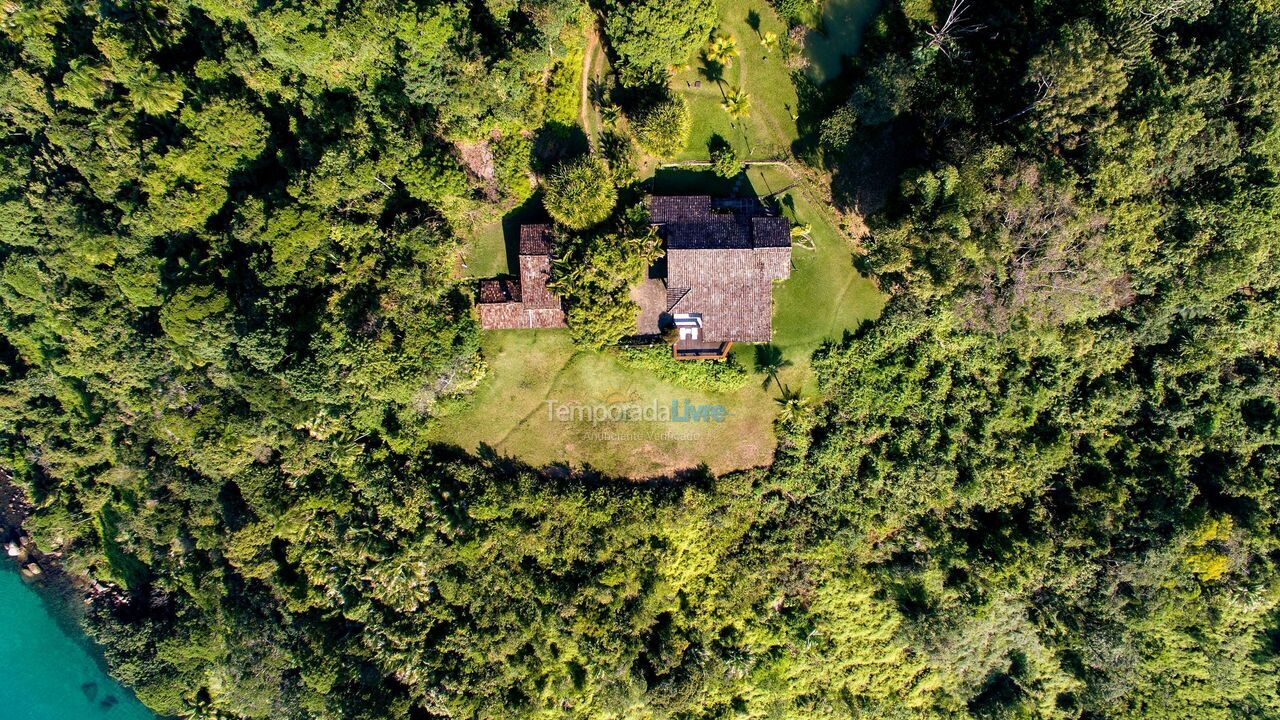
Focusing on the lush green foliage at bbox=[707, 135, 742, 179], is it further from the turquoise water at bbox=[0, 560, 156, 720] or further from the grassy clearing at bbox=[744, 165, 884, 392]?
the turquoise water at bbox=[0, 560, 156, 720]

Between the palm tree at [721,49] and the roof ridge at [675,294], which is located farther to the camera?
the palm tree at [721,49]

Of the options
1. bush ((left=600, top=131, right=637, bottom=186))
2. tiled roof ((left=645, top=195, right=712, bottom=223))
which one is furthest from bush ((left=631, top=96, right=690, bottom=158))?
tiled roof ((left=645, top=195, right=712, bottom=223))

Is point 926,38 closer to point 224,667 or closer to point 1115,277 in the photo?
point 1115,277

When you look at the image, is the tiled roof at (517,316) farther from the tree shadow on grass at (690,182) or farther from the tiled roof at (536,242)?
the tree shadow on grass at (690,182)

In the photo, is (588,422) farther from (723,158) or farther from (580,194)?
(723,158)

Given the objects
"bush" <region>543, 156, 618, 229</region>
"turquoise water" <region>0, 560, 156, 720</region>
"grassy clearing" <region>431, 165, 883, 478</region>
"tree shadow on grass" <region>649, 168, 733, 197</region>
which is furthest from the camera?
"turquoise water" <region>0, 560, 156, 720</region>

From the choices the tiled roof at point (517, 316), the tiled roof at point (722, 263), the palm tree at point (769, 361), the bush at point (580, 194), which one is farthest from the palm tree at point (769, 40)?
the tiled roof at point (517, 316)
